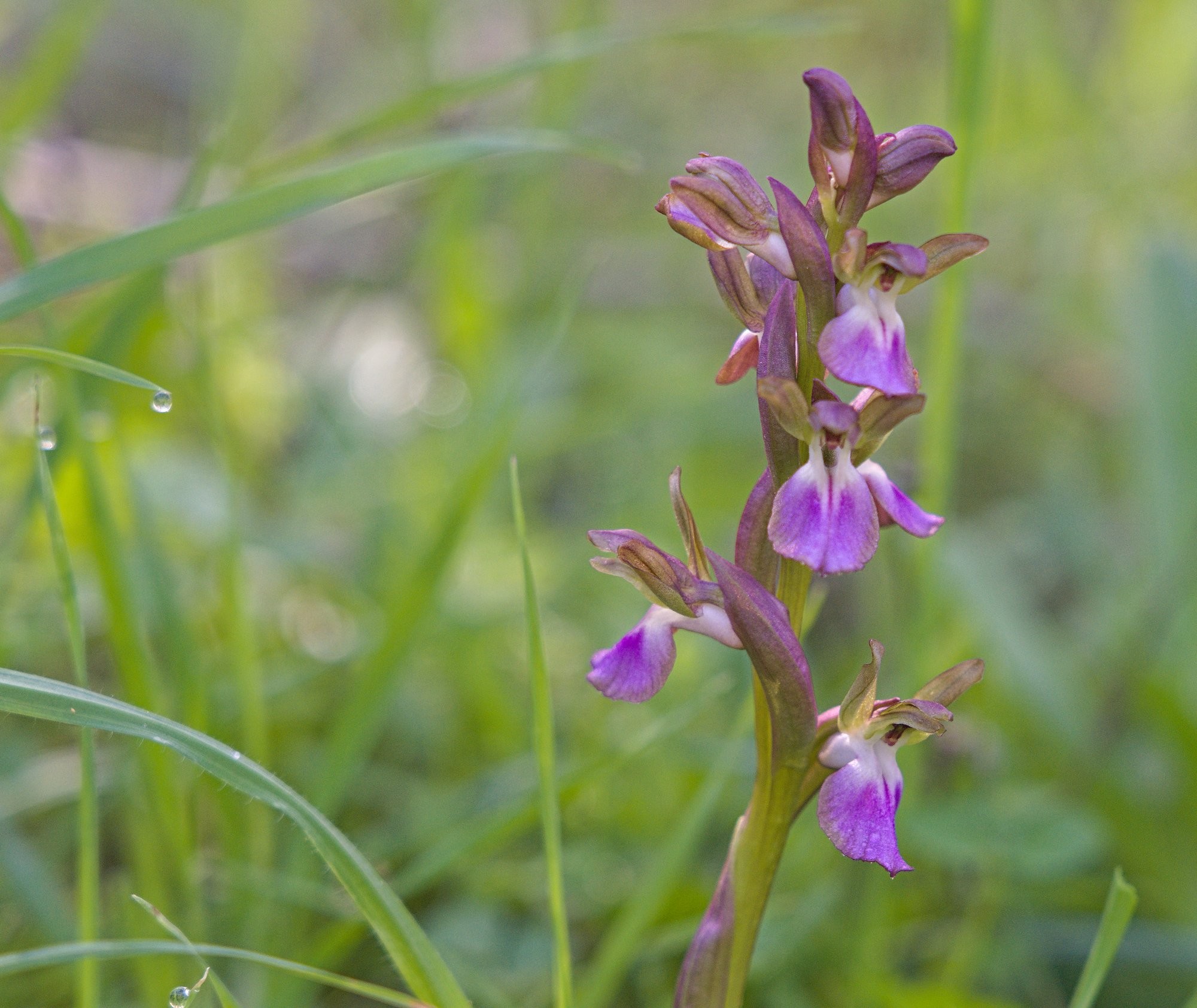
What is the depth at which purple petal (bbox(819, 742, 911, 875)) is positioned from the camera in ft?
3.18

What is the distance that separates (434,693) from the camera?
7.97 feet

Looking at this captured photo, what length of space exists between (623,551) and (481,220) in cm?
389

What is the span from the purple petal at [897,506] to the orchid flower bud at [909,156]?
0.25m

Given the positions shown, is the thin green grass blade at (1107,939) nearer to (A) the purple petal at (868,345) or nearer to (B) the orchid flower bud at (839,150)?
(A) the purple petal at (868,345)

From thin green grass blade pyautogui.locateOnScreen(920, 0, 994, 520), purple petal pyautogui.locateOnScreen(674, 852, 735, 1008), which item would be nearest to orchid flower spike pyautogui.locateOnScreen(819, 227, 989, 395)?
purple petal pyautogui.locateOnScreen(674, 852, 735, 1008)

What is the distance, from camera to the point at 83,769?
1.14 meters

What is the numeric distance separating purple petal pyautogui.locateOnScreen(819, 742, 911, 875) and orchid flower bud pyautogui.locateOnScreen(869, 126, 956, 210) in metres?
0.51

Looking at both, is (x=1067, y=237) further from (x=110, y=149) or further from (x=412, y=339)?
(x=110, y=149)

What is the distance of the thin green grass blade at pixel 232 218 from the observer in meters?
1.20

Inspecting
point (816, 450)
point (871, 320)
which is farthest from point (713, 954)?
point (871, 320)

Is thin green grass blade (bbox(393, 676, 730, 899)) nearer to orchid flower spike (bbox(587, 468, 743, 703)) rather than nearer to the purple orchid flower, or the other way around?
orchid flower spike (bbox(587, 468, 743, 703))

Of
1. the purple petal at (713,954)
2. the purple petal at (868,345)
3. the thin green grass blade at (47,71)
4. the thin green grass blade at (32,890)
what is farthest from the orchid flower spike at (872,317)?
the thin green grass blade at (47,71)

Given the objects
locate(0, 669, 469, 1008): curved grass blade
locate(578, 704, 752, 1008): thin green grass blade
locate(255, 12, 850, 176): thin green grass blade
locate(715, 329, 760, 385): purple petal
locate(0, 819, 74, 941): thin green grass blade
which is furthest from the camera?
locate(255, 12, 850, 176): thin green grass blade

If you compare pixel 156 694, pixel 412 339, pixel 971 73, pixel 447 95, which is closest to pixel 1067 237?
pixel 412 339
